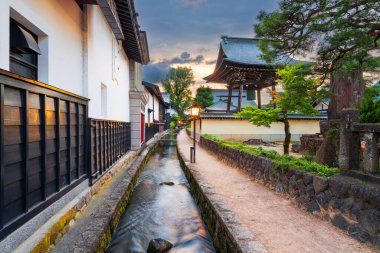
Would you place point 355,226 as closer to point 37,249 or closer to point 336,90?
point 37,249

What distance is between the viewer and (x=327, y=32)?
7531 millimetres

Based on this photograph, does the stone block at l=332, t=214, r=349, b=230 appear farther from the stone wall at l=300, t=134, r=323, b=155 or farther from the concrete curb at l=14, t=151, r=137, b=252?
the stone wall at l=300, t=134, r=323, b=155

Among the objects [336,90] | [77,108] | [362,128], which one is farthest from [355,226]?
[336,90]

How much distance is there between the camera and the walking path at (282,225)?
3.57m

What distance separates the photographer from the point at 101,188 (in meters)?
6.99

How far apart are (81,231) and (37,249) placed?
38.5 inches

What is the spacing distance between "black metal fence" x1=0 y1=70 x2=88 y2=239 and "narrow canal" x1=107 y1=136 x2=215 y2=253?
1.66m

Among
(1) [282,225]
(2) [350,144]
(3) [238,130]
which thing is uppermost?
(2) [350,144]

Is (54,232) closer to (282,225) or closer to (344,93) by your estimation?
(282,225)

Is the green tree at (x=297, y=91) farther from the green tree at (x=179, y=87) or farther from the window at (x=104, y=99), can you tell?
the green tree at (x=179, y=87)

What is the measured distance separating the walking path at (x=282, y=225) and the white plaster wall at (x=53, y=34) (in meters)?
4.79

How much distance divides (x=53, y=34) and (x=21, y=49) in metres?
0.97

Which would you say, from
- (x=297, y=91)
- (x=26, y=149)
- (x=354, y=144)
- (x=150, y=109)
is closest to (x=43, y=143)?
(x=26, y=149)

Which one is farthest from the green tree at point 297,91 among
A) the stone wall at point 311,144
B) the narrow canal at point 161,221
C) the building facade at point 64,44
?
the building facade at point 64,44
